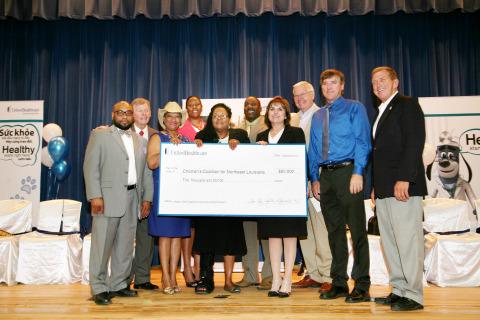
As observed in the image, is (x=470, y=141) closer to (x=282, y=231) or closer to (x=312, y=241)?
(x=312, y=241)

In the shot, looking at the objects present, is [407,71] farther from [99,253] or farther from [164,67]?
[99,253]

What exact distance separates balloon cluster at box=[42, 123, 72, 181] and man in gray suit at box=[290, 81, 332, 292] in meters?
3.74

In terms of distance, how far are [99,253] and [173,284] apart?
2.53 ft

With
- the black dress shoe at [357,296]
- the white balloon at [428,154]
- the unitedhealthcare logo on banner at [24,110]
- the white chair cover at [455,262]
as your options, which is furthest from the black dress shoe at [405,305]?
the unitedhealthcare logo on banner at [24,110]

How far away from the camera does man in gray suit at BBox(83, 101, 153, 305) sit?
3346 mm

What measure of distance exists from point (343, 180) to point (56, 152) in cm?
447

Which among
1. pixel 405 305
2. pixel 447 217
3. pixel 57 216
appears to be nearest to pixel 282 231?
pixel 405 305

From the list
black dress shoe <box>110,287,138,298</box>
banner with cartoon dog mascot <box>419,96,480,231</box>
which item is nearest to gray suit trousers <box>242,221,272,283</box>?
black dress shoe <box>110,287,138,298</box>

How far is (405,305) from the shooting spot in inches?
117

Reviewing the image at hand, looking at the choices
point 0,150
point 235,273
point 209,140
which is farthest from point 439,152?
point 0,150

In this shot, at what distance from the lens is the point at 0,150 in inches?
236

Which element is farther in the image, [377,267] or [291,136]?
[377,267]

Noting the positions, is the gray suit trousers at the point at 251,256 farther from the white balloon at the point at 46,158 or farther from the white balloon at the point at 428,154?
the white balloon at the point at 46,158

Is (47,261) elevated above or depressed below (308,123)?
below
